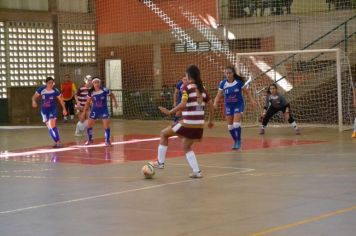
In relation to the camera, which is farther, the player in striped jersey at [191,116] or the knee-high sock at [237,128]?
the knee-high sock at [237,128]

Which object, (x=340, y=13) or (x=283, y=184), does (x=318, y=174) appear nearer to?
(x=283, y=184)

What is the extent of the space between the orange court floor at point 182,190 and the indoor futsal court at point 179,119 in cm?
4

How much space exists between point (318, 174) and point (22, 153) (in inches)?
313

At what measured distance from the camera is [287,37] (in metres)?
26.9

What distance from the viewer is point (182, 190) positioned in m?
10.4

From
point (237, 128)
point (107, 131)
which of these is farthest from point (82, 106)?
point (237, 128)

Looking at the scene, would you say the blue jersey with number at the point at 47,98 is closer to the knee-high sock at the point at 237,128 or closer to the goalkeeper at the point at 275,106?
the knee-high sock at the point at 237,128

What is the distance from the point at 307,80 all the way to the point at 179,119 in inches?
333

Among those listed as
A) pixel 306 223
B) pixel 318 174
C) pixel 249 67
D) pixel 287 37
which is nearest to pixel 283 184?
pixel 318 174

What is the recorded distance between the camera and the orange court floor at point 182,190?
7.93 metres

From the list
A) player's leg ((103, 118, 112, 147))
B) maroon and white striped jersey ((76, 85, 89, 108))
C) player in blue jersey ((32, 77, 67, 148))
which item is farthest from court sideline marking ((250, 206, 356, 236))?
maroon and white striped jersey ((76, 85, 89, 108))

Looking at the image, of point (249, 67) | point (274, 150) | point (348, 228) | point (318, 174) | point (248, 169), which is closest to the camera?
point (348, 228)

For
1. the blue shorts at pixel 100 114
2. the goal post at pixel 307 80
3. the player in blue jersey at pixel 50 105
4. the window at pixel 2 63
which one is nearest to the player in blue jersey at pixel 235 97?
the blue shorts at pixel 100 114

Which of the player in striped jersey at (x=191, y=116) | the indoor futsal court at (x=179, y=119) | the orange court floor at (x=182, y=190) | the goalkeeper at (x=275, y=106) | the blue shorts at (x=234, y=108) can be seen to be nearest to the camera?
the orange court floor at (x=182, y=190)
